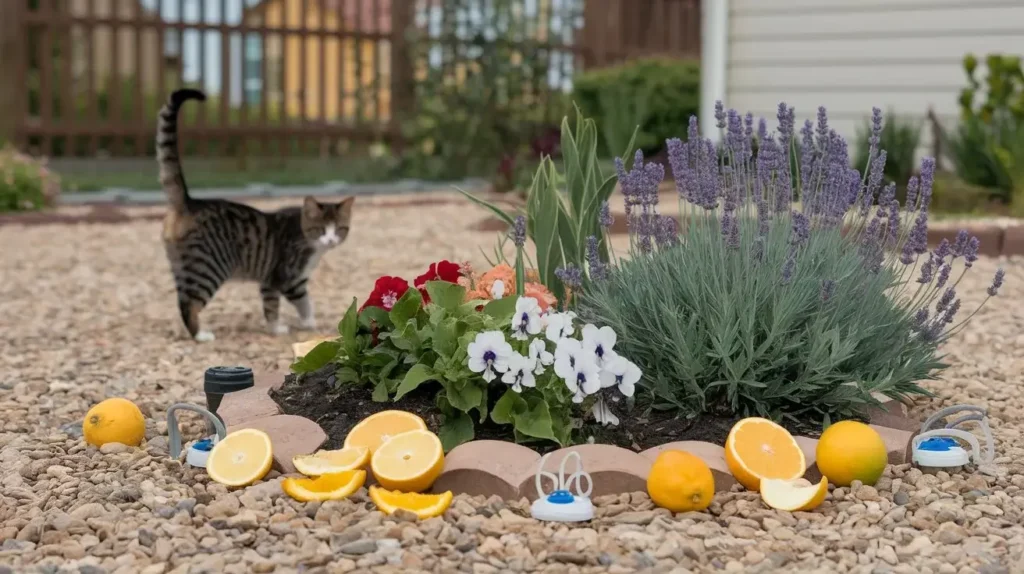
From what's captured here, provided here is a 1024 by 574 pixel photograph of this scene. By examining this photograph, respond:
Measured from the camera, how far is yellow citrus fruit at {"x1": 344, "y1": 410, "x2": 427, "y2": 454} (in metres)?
3.17

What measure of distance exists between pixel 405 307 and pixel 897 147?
6.12 m

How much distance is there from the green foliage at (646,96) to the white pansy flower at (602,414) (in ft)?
26.3

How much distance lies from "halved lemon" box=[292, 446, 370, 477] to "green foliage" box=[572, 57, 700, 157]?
8.32 metres

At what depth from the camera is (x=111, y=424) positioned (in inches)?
137

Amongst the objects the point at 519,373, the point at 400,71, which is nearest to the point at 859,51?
the point at 400,71

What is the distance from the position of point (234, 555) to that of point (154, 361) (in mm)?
2329

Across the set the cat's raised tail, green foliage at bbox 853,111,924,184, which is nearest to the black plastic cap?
the cat's raised tail

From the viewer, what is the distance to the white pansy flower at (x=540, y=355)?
3.13 meters

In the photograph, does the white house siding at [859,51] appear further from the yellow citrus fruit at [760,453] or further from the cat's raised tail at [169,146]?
the yellow citrus fruit at [760,453]

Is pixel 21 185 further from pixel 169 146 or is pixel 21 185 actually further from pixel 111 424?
pixel 111 424

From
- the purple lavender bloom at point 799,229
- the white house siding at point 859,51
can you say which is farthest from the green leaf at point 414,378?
the white house siding at point 859,51

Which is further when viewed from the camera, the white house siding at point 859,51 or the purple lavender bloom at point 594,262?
the white house siding at point 859,51

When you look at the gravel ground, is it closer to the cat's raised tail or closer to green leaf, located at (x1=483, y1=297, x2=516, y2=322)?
green leaf, located at (x1=483, y1=297, x2=516, y2=322)

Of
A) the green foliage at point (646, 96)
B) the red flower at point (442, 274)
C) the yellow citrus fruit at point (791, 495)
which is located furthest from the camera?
the green foliage at point (646, 96)
